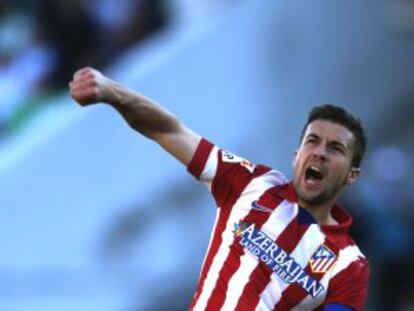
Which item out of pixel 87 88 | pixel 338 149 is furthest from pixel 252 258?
pixel 87 88

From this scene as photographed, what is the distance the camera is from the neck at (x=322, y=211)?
573 centimetres

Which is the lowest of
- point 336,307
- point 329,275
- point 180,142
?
point 336,307

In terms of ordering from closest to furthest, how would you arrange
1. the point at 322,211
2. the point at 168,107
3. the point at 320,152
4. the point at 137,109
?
the point at 137,109 → the point at 320,152 → the point at 322,211 → the point at 168,107

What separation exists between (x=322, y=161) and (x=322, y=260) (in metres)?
0.35

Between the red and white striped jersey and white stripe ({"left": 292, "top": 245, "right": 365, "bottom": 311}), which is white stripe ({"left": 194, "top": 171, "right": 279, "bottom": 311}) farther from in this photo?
white stripe ({"left": 292, "top": 245, "right": 365, "bottom": 311})

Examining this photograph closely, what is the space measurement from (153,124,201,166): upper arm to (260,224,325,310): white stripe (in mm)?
500

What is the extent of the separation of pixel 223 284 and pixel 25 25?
5700mm

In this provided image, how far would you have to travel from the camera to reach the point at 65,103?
10.6 meters

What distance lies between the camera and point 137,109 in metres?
5.45

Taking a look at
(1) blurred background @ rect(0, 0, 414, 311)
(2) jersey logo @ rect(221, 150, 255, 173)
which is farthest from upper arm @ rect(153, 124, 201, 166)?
(1) blurred background @ rect(0, 0, 414, 311)

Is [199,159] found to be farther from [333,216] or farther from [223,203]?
[333,216]

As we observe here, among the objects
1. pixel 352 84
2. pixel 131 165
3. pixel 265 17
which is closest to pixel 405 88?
pixel 352 84

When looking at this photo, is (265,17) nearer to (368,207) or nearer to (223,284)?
(368,207)

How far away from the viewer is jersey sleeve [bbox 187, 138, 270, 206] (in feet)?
18.4
